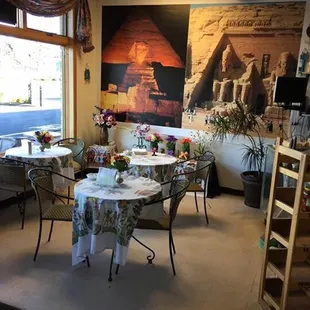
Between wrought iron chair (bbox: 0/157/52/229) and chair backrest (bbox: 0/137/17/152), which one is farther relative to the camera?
chair backrest (bbox: 0/137/17/152)

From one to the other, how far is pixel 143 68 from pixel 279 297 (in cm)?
394

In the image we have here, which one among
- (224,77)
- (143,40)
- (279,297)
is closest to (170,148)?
(224,77)

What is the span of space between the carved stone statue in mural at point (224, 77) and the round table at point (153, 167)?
1368 mm

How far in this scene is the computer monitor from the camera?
14.1 ft

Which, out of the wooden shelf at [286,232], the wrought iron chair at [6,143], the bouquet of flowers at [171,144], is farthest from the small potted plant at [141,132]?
the wooden shelf at [286,232]

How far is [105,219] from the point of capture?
268 cm

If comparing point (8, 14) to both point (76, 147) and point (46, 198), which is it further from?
point (46, 198)

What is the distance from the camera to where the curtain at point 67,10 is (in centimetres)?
402

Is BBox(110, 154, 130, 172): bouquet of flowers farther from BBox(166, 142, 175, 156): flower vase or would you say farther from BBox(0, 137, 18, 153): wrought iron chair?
BBox(0, 137, 18, 153): wrought iron chair

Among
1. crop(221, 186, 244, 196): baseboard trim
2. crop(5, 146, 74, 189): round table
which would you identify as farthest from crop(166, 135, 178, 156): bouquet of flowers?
crop(5, 146, 74, 189): round table

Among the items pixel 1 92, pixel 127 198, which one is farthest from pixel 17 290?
pixel 1 92

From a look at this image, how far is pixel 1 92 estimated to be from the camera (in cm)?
432

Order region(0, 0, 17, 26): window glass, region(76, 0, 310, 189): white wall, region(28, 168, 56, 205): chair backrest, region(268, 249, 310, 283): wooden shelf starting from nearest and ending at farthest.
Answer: region(268, 249, 310, 283): wooden shelf → region(28, 168, 56, 205): chair backrest → region(0, 0, 17, 26): window glass → region(76, 0, 310, 189): white wall

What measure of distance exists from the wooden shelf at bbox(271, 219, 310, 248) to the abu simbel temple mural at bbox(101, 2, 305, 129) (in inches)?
99.6
